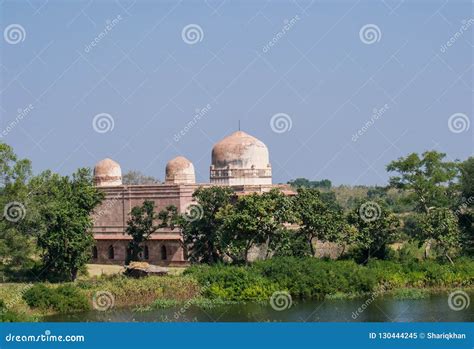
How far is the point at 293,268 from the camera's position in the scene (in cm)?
3156

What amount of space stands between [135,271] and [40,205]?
3.83 meters

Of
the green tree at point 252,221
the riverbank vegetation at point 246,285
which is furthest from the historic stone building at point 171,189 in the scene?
the riverbank vegetation at point 246,285

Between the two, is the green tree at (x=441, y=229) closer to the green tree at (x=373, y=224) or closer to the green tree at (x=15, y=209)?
the green tree at (x=373, y=224)

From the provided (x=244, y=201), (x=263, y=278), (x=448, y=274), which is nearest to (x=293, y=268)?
(x=263, y=278)

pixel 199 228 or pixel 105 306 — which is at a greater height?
pixel 199 228

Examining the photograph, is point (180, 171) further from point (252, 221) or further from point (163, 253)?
point (252, 221)

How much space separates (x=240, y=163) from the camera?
40750 millimetres

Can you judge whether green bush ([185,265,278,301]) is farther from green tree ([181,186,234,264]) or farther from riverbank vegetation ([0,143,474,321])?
green tree ([181,186,234,264])

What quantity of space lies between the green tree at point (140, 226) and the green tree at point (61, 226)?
10.2 ft

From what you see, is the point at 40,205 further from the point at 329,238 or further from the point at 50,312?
the point at 329,238

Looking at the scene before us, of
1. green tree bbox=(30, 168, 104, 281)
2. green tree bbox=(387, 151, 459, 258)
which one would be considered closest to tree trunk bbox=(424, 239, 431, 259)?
green tree bbox=(387, 151, 459, 258)

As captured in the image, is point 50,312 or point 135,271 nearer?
point 50,312

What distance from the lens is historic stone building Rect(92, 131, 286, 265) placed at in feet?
126

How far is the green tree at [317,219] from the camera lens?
113 feet
